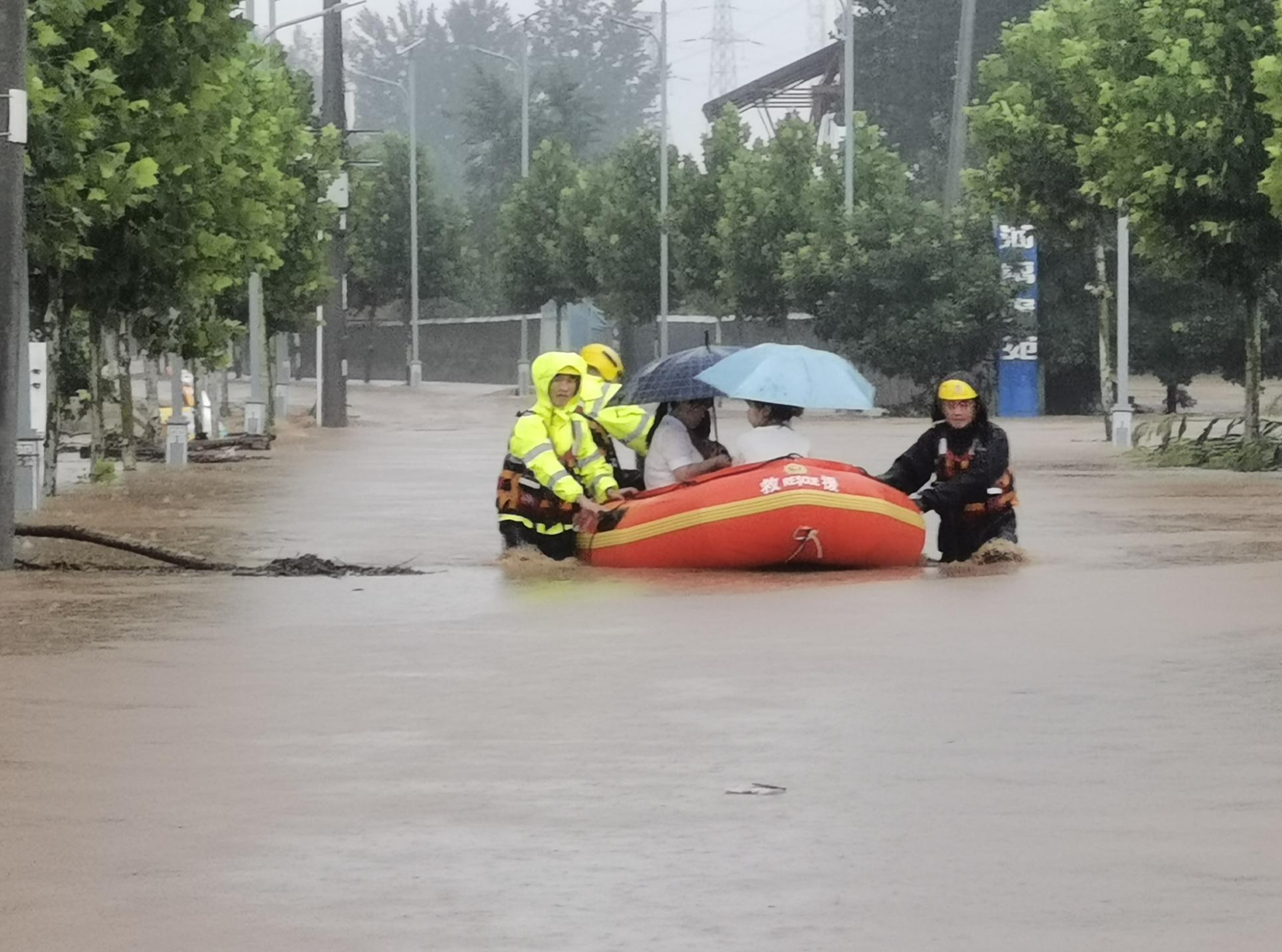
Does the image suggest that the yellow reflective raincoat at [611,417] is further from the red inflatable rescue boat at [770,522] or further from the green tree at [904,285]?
the green tree at [904,285]

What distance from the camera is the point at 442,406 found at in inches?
2926

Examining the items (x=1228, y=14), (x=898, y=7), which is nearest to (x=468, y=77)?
(x=898, y=7)

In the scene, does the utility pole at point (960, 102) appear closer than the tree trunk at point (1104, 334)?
No

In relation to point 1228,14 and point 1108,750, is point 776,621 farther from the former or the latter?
point 1228,14

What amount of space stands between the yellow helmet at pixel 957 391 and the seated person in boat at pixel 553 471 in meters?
2.27

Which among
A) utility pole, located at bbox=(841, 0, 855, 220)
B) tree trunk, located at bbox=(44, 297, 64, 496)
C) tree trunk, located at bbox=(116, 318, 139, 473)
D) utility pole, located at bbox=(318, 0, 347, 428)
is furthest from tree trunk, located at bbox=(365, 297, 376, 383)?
tree trunk, located at bbox=(44, 297, 64, 496)

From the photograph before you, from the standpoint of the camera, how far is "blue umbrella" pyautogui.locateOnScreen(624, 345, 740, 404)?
69.9 feet

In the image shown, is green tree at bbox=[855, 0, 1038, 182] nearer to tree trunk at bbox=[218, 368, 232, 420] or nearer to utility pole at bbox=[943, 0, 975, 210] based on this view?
utility pole at bbox=[943, 0, 975, 210]

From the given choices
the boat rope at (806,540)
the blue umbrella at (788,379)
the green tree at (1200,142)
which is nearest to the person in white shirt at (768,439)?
the blue umbrella at (788,379)

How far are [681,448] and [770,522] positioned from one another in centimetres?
138

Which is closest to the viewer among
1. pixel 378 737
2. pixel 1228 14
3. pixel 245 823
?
pixel 245 823

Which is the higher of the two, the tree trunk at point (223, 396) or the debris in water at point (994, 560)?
the tree trunk at point (223, 396)

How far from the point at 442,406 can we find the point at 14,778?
208 ft

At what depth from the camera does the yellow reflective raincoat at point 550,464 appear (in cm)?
2069
